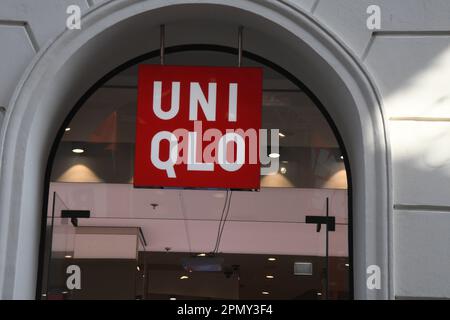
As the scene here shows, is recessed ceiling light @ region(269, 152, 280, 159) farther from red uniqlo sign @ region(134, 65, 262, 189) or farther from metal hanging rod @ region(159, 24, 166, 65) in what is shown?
metal hanging rod @ region(159, 24, 166, 65)

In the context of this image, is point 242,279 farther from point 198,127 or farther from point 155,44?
point 155,44

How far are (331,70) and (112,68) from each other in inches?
77.1

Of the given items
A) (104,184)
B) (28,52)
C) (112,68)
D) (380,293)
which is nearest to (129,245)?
(104,184)

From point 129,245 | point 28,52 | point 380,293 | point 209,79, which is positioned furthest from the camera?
point 129,245

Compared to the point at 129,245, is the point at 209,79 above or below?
above

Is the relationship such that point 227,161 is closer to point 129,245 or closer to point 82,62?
point 82,62

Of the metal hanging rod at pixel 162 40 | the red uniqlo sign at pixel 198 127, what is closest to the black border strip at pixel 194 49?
the metal hanging rod at pixel 162 40

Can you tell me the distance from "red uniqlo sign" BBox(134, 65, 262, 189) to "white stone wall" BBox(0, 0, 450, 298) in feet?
2.70

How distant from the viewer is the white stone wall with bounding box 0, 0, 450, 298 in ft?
18.7

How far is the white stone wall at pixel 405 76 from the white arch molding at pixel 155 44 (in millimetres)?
112

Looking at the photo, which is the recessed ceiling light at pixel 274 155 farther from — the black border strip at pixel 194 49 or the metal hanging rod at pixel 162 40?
the metal hanging rod at pixel 162 40

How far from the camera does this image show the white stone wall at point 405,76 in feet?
18.7
